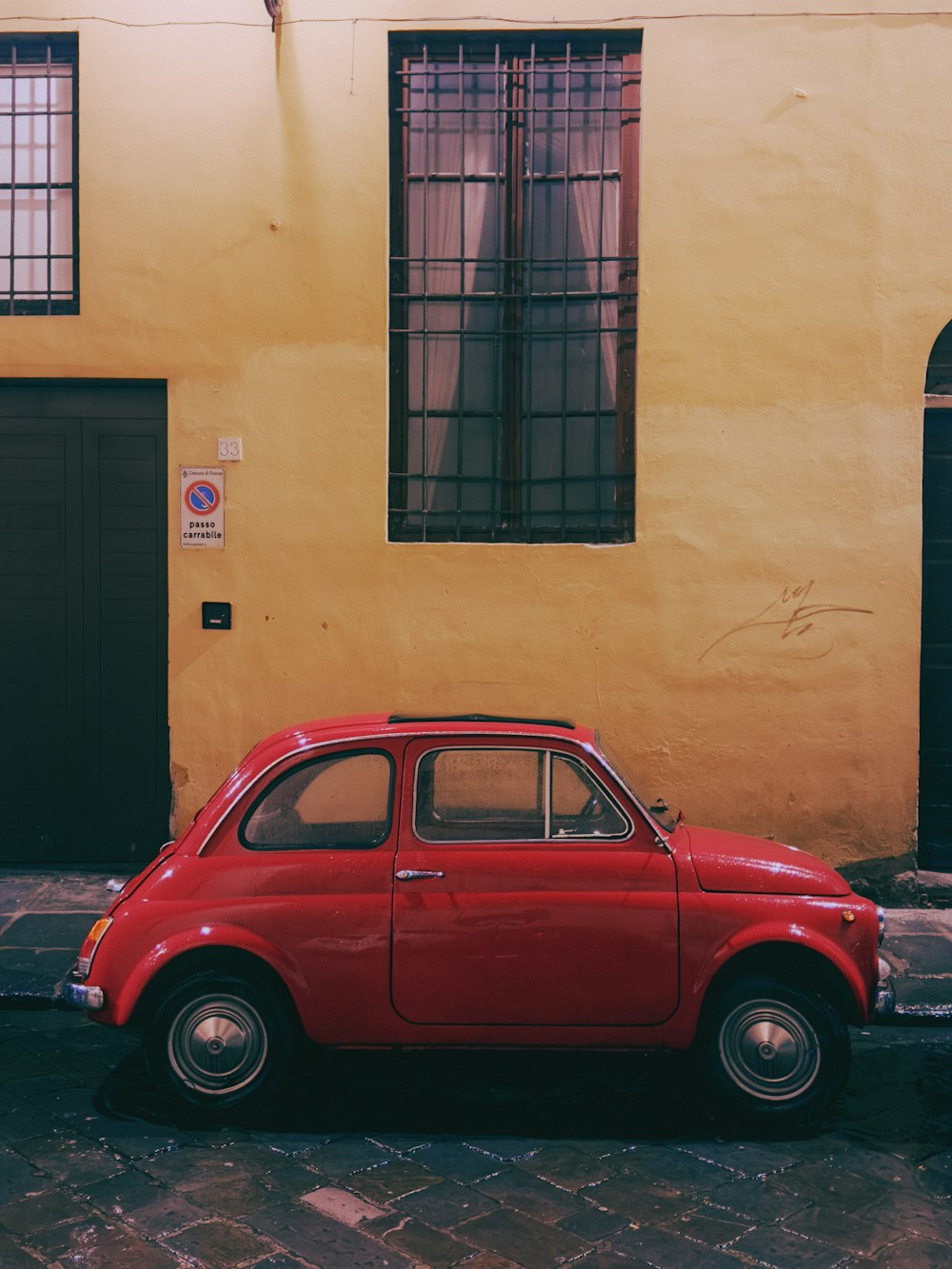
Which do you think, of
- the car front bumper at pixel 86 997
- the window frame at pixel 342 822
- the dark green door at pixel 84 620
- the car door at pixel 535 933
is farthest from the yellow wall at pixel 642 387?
the car front bumper at pixel 86 997

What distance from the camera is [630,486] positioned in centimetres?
864

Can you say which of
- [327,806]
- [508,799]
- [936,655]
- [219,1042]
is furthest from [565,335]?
[219,1042]

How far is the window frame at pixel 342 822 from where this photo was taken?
4973mm

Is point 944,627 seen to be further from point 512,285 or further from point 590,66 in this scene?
point 590,66

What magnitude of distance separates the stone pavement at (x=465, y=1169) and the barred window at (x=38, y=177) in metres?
5.19

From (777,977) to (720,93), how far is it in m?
5.94

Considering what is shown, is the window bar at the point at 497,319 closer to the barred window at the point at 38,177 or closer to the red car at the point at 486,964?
the barred window at the point at 38,177

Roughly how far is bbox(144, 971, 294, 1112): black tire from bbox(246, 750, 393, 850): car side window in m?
0.57

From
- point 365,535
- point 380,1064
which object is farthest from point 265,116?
point 380,1064

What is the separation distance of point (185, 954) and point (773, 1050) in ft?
7.44

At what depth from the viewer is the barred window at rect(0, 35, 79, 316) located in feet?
28.4

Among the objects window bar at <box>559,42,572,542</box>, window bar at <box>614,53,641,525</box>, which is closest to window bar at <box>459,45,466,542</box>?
window bar at <box>559,42,572,542</box>

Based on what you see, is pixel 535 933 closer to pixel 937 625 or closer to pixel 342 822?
pixel 342 822

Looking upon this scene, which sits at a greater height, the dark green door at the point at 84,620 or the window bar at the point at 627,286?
the window bar at the point at 627,286
